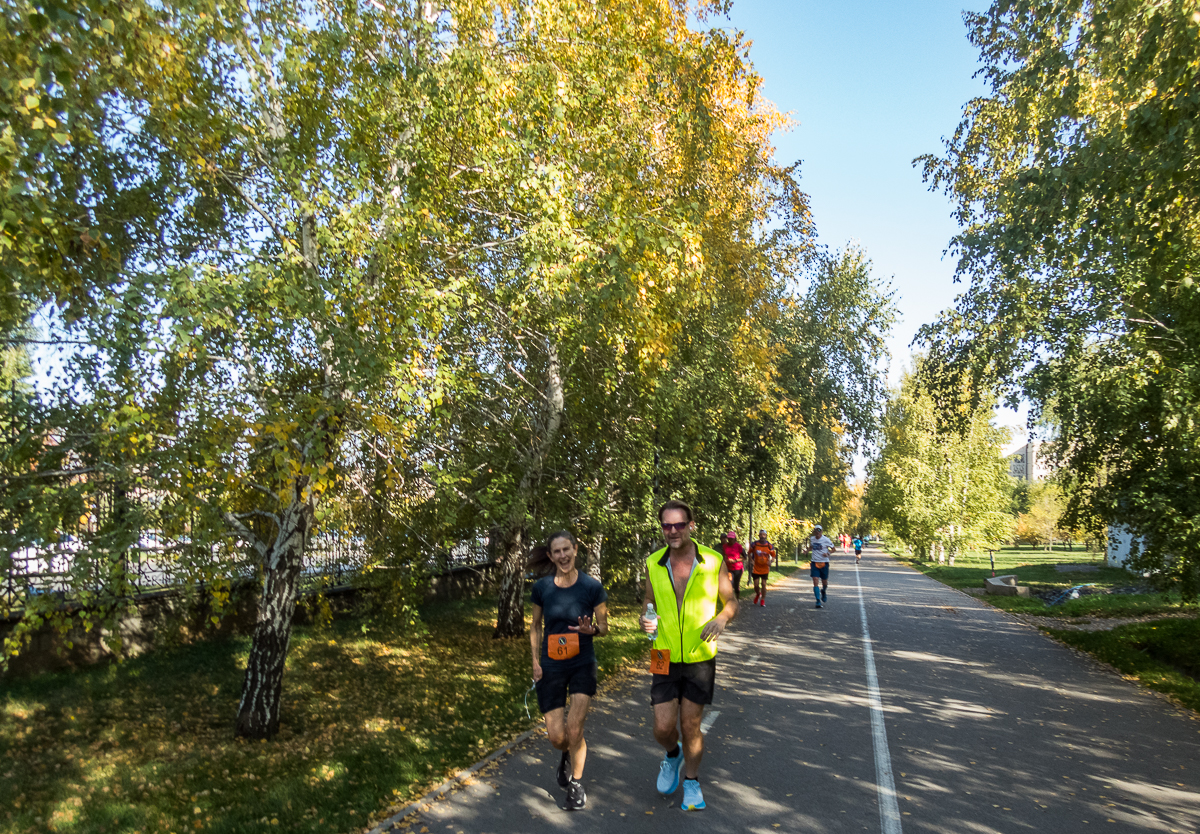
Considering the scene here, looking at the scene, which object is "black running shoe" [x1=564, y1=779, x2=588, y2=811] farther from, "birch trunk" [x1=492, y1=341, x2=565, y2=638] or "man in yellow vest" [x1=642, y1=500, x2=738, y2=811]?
"birch trunk" [x1=492, y1=341, x2=565, y2=638]

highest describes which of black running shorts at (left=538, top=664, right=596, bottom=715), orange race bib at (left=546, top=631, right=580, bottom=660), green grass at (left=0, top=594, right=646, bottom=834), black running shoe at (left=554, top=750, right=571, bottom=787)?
orange race bib at (left=546, top=631, right=580, bottom=660)

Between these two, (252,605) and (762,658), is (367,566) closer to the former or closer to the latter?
(252,605)

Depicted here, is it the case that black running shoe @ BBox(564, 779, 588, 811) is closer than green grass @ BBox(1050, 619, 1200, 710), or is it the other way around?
black running shoe @ BBox(564, 779, 588, 811)

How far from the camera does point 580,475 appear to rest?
14195mm

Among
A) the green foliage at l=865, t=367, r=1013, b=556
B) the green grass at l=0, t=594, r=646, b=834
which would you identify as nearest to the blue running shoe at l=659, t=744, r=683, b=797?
the green grass at l=0, t=594, r=646, b=834

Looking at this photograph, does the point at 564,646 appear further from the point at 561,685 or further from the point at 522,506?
the point at 522,506

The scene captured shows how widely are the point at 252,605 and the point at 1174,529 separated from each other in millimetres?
14242

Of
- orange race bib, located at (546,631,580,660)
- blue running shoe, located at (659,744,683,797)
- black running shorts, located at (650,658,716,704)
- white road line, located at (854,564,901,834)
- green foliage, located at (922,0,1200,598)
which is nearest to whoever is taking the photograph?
white road line, located at (854,564,901,834)

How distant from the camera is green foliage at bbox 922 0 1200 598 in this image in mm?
7715

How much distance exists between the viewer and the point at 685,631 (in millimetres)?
5566

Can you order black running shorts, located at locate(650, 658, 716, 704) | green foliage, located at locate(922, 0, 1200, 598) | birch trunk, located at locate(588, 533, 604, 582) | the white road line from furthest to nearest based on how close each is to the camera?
birch trunk, located at locate(588, 533, 604, 582) < green foliage, located at locate(922, 0, 1200, 598) < black running shorts, located at locate(650, 658, 716, 704) < the white road line

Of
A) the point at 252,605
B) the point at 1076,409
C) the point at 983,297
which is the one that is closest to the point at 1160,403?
the point at 1076,409

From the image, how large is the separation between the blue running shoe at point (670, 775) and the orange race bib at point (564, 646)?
1.05 m

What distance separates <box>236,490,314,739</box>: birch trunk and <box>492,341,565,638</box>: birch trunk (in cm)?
343
